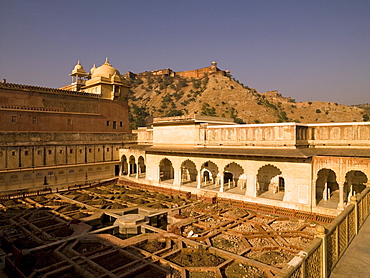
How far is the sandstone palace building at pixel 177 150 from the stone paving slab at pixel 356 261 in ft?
37.2

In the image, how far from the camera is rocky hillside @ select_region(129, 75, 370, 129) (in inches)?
2997

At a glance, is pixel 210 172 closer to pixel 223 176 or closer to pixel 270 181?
pixel 223 176

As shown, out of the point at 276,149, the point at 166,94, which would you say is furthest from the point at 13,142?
the point at 166,94

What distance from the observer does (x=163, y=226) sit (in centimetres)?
1806

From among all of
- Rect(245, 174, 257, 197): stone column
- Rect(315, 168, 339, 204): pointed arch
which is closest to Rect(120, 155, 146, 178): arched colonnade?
Rect(245, 174, 257, 197): stone column

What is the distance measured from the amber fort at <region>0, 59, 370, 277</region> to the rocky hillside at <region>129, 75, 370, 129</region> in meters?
43.7

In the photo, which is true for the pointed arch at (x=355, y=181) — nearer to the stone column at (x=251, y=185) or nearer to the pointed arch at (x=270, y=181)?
the pointed arch at (x=270, y=181)

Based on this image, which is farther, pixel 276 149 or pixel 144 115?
pixel 144 115

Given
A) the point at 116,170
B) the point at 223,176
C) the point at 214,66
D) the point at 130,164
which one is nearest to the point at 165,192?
the point at 223,176

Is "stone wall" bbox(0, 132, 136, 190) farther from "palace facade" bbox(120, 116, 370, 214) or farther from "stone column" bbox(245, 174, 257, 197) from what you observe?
"stone column" bbox(245, 174, 257, 197)

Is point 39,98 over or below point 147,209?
over

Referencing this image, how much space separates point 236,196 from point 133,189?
11.3 metres

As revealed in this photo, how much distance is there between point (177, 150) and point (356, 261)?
1992 cm

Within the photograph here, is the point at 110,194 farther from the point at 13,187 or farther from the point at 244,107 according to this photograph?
the point at 244,107
